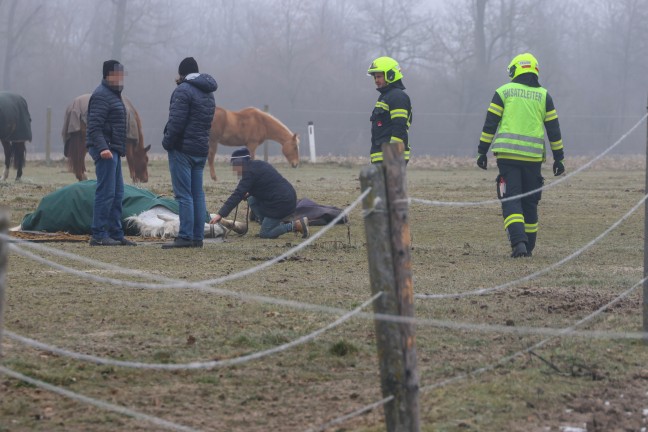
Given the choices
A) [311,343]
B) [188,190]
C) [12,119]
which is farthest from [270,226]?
[12,119]

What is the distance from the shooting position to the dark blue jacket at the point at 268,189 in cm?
1092

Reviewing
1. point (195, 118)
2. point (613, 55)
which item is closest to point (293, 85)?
point (613, 55)

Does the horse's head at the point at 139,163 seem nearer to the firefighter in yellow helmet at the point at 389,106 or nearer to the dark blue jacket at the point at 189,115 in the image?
the dark blue jacket at the point at 189,115

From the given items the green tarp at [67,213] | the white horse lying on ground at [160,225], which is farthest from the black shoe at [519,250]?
the green tarp at [67,213]

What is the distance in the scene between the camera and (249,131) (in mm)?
24484

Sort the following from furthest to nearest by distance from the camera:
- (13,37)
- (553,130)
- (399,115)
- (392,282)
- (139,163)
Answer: (13,37), (139,163), (399,115), (553,130), (392,282)

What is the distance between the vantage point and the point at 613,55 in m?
59.9

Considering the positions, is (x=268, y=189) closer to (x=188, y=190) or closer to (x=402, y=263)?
(x=188, y=190)

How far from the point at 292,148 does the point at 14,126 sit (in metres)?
7.81

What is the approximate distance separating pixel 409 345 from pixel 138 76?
5319 centimetres

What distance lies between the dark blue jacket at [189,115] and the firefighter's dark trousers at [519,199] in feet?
9.30

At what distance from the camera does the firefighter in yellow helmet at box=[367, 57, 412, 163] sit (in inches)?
400

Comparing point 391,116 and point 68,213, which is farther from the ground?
point 391,116

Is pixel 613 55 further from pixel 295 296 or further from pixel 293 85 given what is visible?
pixel 295 296
